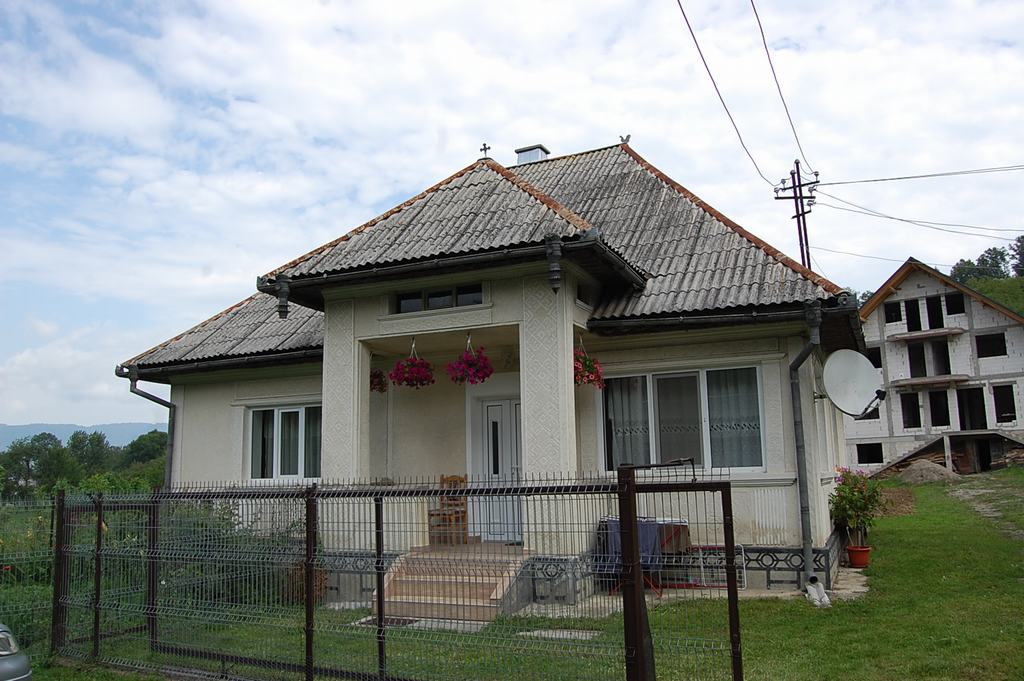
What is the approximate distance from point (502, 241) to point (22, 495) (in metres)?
6.10

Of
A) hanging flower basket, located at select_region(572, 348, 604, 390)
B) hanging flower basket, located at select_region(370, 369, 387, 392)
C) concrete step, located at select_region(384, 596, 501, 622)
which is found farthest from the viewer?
hanging flower basket, located at select_region(370, 369, 387, 392)

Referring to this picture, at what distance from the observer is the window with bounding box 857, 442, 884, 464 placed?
37875 millimetres

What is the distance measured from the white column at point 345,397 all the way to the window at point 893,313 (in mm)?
34042

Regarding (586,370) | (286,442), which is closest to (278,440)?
(286,442)

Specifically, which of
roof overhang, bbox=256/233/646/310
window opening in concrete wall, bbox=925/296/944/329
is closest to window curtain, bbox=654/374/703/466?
roof overhang, bbox=256/233/646/310

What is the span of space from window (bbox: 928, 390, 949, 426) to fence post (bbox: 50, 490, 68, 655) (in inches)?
1493

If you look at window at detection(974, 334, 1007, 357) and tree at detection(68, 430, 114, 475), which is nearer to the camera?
window at detection(974, 334, 1007, 357)

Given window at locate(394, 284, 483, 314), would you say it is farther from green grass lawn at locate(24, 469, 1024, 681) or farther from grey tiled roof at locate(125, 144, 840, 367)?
green grass lawn at locate(24, 469, 1024, 681)

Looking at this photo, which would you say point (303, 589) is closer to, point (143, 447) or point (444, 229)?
point (444, 229)

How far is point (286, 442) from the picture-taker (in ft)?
42.8

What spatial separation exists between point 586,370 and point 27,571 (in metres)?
6.55

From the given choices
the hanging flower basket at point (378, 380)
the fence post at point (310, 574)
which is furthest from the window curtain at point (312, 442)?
the fence post at point (310, 574)

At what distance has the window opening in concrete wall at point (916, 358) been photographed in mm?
37469

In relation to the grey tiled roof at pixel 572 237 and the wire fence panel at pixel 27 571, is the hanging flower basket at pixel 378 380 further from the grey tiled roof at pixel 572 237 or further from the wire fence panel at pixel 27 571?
the wire fence panel at pixel 27 571
